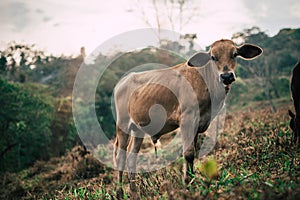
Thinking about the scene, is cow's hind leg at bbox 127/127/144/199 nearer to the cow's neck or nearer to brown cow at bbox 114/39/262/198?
brown cow at bbox 114/39/262/198

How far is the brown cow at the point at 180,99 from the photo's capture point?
430cm

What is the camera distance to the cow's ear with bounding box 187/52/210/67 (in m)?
4.53

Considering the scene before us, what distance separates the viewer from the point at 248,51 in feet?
15.9

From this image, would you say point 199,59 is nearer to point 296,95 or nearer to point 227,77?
point 227,77

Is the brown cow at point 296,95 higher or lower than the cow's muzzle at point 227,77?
lower

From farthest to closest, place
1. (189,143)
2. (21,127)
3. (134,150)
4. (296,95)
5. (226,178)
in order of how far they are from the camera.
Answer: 1. (21,127)
2. (134,150)
3. (296,95)
4. (189,143)
5. (226,178)

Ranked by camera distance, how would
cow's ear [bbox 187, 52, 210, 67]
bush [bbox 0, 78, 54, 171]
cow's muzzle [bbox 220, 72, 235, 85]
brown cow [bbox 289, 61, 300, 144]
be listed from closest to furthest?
cow's muzzle [bbox 220, 72, 235, 85]
cow's ear [bbox 187, 52, 210, 67]
brown cow [bbox 289, 61, 300, 144]
bush [bbox 0, 78, 54, 171]

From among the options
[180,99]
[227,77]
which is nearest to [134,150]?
[180,99]

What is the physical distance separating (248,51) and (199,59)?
91 cm

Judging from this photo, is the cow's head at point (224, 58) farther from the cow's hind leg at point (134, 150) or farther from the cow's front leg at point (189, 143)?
the cow's hind leg at point (134, 150)

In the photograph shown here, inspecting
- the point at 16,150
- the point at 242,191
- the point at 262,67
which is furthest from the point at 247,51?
the point at 262,67

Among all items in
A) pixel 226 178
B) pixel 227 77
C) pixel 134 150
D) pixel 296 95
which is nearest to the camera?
pixel 226 178

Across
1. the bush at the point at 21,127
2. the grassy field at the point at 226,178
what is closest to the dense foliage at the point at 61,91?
the bush at the point at 21,127

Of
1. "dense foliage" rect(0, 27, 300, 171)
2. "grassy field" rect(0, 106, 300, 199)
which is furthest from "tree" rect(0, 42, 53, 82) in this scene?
"grassy field" rect(0, 106, 300, 199)
